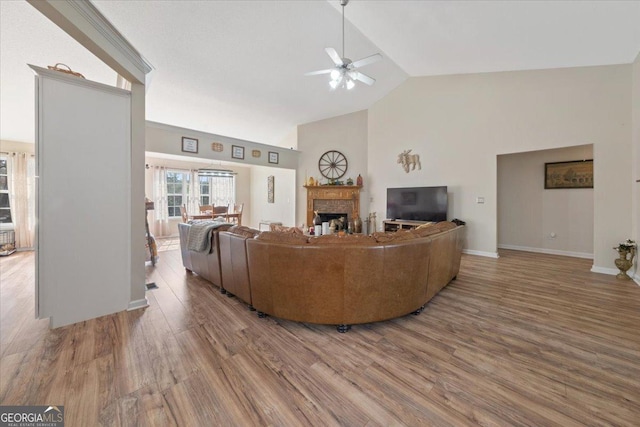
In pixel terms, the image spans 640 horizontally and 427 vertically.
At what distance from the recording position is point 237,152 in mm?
5918

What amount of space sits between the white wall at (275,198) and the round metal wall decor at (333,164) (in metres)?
1.00

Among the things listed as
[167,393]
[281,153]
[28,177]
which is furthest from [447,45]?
[28,177]

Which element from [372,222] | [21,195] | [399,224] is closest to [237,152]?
[372,222]

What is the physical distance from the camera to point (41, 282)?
2039mm

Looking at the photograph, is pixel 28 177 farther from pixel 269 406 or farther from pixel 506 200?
pixel 506 200

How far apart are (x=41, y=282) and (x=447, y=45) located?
5844 millimetres

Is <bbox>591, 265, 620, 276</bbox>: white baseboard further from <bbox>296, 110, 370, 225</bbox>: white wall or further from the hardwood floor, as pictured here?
<bbox>296, 110, 370, 225</bbox>: white wall

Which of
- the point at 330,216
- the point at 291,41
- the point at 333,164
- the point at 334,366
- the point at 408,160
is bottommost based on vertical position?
the point at 334,366

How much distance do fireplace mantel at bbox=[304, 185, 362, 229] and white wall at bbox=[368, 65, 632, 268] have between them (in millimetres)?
484

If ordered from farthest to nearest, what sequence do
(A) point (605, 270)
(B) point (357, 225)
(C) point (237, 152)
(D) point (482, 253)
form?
(B) point (357, 225) < (C) point (237, 152) < (D) point (482, 253) < (A) point (605, 270)

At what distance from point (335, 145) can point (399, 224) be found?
9.56 ft

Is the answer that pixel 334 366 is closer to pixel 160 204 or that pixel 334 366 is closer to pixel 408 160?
pixel 408 160

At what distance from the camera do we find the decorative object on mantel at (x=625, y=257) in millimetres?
3357

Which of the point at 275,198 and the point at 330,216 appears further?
the point at 275,198
